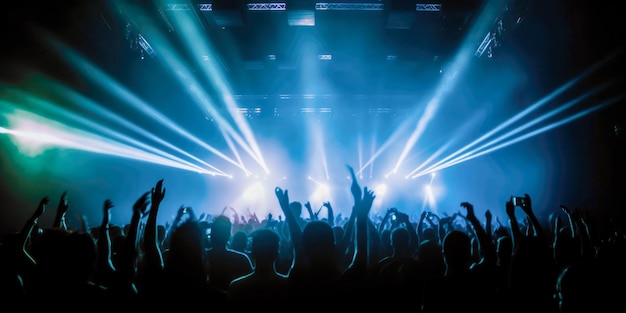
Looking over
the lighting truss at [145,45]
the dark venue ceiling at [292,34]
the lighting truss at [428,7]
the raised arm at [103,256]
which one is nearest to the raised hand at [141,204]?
the raised arm at [103,256]

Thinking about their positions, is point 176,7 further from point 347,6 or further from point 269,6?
point 347,6

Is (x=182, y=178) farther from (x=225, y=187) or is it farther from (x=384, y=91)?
(x=384, y=91)

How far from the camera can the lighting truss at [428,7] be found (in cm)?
810

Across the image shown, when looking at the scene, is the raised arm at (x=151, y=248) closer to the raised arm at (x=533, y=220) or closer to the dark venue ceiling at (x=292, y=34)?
the raised arm at (x=533, y=220)

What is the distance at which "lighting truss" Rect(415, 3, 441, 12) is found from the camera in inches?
319

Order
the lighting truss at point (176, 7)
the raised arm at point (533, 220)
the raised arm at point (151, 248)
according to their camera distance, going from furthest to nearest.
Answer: the lighting truss at point (176, 7) < the raised arm at point (533, 220) < the raised arm at point (151, 248)

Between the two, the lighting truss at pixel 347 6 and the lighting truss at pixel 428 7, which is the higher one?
the lighting truss at pixel 428 7

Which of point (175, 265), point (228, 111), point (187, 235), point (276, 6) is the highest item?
point (276, 6)

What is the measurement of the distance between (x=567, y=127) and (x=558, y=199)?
1.98 metres

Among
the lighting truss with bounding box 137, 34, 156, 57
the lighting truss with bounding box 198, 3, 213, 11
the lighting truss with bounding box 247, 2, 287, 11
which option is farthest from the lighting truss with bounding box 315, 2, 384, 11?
the lighting truss with bounding box 137, 34, 156, 57

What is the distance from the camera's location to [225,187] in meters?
17.5

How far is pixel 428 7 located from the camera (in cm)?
822

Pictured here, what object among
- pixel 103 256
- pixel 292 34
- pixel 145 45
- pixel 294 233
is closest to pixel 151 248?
pixel 103 256

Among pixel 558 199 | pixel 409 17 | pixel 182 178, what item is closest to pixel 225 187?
pixel 182 178
